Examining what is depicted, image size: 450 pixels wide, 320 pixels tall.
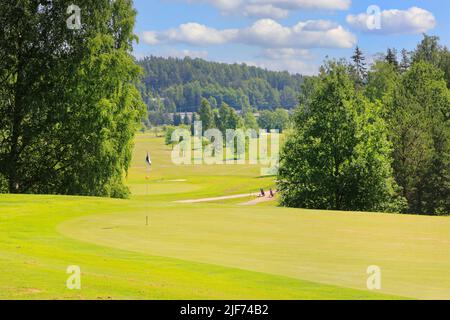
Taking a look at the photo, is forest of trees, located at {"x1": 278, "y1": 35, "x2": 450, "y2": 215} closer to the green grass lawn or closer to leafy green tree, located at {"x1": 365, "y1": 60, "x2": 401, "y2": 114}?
leafy green tree, located at {"x1": 365, "y1": 60, "x2": 401, "y2": 114}

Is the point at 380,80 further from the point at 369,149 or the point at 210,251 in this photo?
the point at 210,251

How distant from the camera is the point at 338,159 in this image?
2603 inches

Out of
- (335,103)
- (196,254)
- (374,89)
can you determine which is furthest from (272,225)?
(374,89)

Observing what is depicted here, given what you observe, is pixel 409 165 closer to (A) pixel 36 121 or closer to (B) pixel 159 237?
(A) pixel 36 121

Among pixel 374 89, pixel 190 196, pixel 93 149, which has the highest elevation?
pixel 374 89

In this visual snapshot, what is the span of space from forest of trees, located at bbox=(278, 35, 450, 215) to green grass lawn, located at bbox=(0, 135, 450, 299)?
27703 millimetres

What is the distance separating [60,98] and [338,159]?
27.4 m

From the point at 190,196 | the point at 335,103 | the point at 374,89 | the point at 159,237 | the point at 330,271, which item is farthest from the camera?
the point at 190,196

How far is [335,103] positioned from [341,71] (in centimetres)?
426

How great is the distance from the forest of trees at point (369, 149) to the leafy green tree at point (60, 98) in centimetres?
1957

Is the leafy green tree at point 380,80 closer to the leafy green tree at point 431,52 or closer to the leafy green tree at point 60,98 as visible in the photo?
the leafy green tree at point 431,52

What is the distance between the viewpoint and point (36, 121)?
54.7 metres

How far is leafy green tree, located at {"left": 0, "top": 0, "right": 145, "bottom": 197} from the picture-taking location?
54.2m

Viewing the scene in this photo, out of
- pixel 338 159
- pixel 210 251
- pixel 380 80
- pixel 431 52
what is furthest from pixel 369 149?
pixel 431 52
